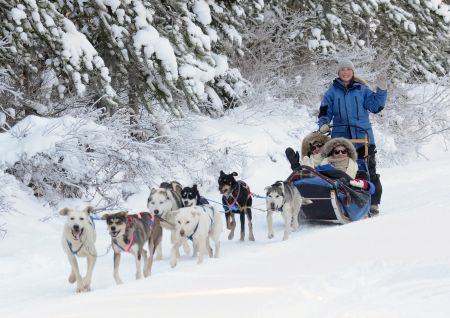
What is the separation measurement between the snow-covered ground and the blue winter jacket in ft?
5.08

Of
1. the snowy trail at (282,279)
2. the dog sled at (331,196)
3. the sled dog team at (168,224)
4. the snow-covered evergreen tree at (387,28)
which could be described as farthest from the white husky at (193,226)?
the snow-covered evergreen tree at (387,28)

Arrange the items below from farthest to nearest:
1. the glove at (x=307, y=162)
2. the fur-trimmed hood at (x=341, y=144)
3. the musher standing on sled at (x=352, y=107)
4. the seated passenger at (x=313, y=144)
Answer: the seated passenger at (x=313, y=144)
the glove at (x=307, y=162)
the musher standing on sled at (x=352, y=107)
the fur-trimmed hood at (x=341, y=144)

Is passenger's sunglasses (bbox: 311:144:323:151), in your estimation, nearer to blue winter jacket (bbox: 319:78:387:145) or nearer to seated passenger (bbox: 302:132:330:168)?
seated passenger (bbox: 302:132:330:168)

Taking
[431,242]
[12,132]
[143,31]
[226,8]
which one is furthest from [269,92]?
[431,242]

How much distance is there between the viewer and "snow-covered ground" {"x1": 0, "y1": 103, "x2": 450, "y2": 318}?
4.52 m

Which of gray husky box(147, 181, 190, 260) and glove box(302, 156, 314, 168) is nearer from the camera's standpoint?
gray husky box(147, 181, 190, 260)

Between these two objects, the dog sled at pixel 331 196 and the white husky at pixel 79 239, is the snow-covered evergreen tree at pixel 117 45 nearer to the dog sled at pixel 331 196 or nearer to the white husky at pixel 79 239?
the dog sled at pixel 331 196

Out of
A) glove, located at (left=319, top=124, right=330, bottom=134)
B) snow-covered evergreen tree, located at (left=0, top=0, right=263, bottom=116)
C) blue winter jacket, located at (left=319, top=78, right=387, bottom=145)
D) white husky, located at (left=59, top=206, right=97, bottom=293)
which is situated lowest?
white husky, located at (left=59, top=206, right=97, bottom=293)

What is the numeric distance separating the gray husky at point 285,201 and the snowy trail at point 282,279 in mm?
577

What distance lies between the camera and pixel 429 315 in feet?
13.9

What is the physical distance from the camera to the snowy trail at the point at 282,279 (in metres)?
4.50

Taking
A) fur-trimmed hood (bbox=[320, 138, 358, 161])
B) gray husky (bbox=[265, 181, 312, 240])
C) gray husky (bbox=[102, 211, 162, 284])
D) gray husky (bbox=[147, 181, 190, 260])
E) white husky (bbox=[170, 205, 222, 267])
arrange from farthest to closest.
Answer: fur-trimmed hood (bbox=[320, 138, 358, 161]) → gray husky (bbox=[265, 181, 312, 240]) → gray husky (bbox=[147, 181, 190, 260]) → white husky (bbox=[170, 205, 222, 267]) → gray husky (bbox=[102, 211, 162, 284])

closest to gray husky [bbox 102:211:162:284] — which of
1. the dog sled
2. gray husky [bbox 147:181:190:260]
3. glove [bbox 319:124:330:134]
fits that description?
gray husky [bbox 147:181:190:260]

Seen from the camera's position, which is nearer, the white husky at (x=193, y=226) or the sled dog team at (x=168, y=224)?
the sled dog team at (x=168, y=224)
